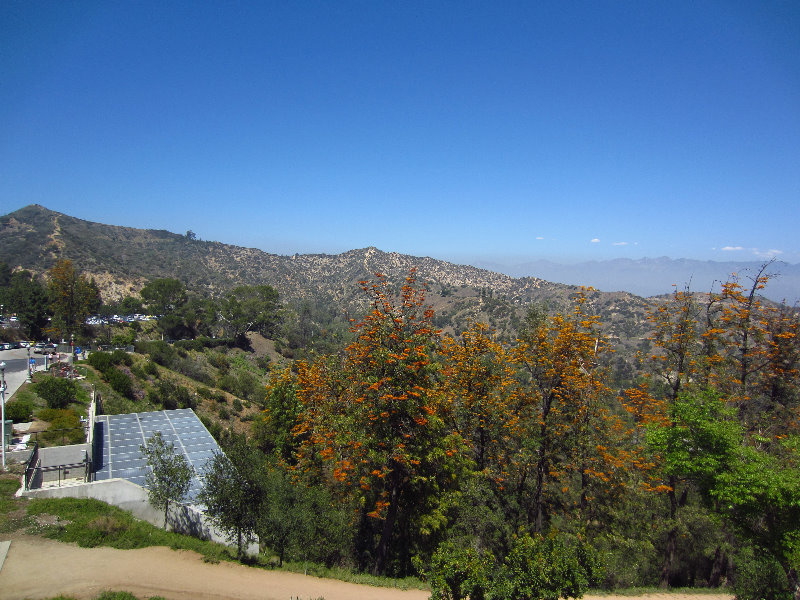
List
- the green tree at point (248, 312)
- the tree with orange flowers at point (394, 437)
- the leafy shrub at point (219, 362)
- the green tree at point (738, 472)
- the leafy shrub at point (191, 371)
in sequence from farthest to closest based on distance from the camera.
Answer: the green tree at point (248, 312), the leafy shrub at point (219, 362), the leafy shrub at point (191, 371), the tree with orange flowers at point (394, 437), the green tree at point (738, 472)

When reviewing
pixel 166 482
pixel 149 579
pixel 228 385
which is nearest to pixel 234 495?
pixel 149 579

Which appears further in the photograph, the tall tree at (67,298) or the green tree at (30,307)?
the green tree at (30,307)

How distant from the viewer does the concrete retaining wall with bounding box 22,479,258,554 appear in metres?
14.9

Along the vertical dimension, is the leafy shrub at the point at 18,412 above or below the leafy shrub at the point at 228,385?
above

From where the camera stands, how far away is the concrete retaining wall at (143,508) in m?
14.9

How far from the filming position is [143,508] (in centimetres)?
1547

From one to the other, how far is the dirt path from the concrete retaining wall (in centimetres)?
270

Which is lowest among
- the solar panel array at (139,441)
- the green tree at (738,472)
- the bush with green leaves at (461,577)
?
the solar panel array at (139,441)

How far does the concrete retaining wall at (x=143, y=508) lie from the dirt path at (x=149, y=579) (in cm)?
270

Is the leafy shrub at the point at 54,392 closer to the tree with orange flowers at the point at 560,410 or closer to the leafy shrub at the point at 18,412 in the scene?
the leafy shrub at the point at 18,412

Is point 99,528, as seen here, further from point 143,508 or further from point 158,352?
point 158,352

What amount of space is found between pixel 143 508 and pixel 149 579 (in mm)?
5745

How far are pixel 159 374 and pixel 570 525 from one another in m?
36.3

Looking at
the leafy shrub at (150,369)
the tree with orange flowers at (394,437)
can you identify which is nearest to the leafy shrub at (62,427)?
the tree with orange flowers at (394,437)
